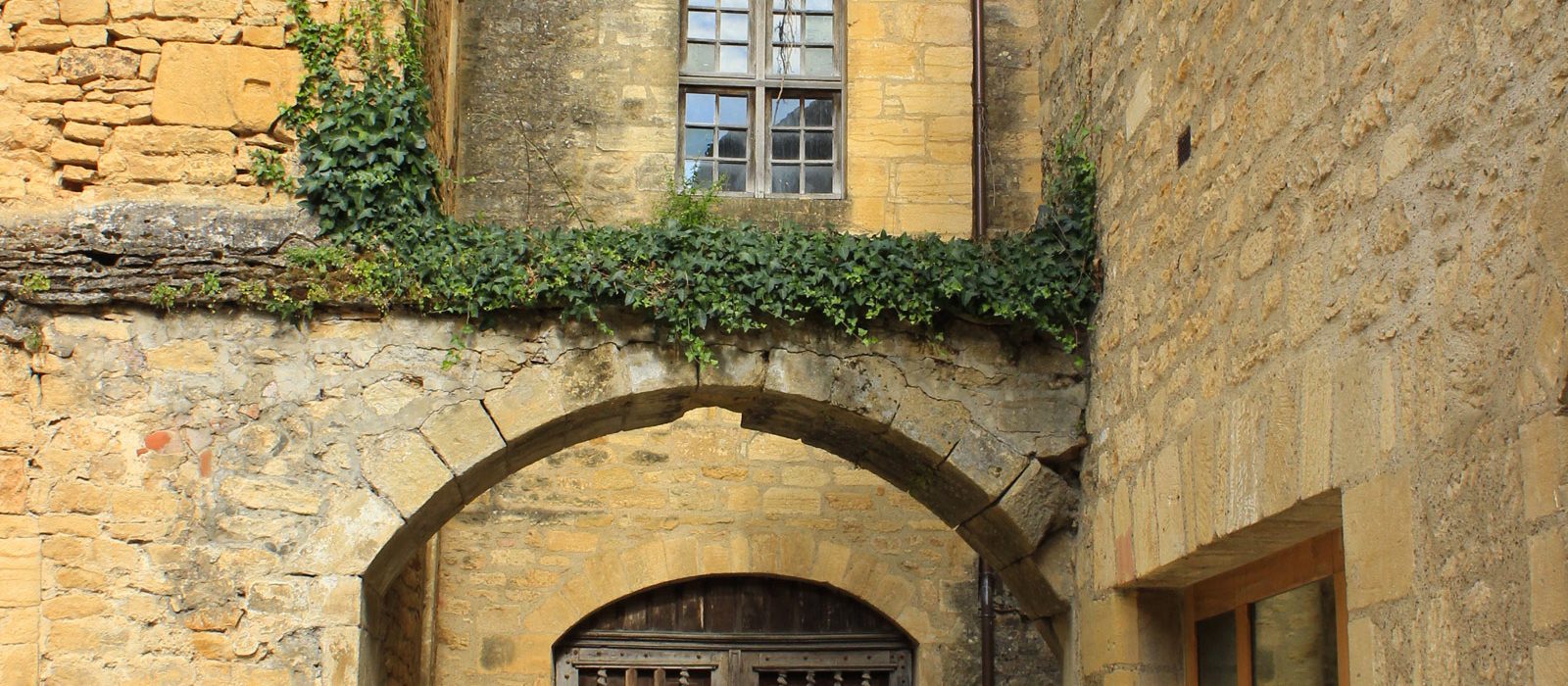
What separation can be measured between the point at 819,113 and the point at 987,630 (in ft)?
9.20

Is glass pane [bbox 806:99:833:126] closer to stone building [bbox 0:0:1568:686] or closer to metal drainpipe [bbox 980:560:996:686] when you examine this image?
stone building [bbox 0:0:1568:686]

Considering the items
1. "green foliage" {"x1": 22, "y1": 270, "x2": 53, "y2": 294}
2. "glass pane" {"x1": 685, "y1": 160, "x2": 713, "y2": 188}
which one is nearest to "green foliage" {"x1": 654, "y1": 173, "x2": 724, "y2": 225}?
"glass pane" {"x1": 685, "y1": 160, "x2": 713, "y2": 188}

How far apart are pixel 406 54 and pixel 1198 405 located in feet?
9.52

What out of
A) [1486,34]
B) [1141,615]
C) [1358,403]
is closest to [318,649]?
[1141,615]

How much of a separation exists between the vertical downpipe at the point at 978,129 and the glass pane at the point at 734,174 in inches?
46.8

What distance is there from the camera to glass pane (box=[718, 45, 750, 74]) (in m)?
8.30

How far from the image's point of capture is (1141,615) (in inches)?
192

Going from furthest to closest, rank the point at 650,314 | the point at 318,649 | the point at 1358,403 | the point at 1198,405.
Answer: the point at 650,314
the point at 318,649
the point at 1198,405
the point at 1358,403

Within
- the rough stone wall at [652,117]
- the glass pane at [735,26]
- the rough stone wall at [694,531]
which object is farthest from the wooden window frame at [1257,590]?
the glass pane at [735,26]

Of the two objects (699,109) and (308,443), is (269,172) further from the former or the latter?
(699,109)

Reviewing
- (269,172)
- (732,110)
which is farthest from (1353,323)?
(732,110)

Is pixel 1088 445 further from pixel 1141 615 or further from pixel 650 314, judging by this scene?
pixel 650 314

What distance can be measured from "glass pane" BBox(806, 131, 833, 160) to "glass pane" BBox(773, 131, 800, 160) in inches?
2.2

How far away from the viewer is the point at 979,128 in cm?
768
